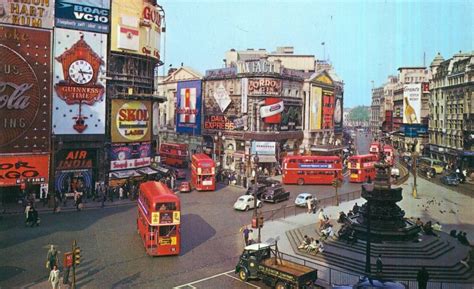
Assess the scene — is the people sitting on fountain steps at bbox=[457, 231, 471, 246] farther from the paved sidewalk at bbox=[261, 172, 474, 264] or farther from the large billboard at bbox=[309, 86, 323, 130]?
the large billboard at bbox=[309, 86, 323, 130]

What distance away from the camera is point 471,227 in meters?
32.6

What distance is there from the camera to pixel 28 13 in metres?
37.6

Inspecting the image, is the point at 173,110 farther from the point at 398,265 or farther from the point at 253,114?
the point at 398,265

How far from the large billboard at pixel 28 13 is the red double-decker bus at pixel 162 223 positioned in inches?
875

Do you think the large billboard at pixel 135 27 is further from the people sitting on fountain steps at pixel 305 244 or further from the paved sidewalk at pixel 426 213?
the people sitting on fountain steps at pixel 305 244

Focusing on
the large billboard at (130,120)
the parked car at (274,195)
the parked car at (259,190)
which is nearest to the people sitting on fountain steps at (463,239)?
the parked car at (274,195)

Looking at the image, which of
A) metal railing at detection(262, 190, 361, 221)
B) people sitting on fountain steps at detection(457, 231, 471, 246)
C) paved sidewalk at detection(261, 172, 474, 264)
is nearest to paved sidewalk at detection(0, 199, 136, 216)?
metal railing at detection(262, 190, 361, 221)

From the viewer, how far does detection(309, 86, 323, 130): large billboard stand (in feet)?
236

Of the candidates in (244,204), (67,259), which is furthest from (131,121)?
(67,259)

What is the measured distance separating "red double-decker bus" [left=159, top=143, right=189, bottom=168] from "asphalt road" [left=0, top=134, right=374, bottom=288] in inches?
1072

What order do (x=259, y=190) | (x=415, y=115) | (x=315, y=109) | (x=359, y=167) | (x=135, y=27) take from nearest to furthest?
1. (x=259, y=190)
2. (x=135, y=27)
3. (x=359, y=167)
4. (x=315, y=109)
5. (x=415, y=115)

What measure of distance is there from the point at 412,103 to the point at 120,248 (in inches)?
3164

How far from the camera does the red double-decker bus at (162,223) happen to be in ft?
75.9

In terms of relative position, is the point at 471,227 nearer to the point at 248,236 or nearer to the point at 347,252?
the point at 347,252
